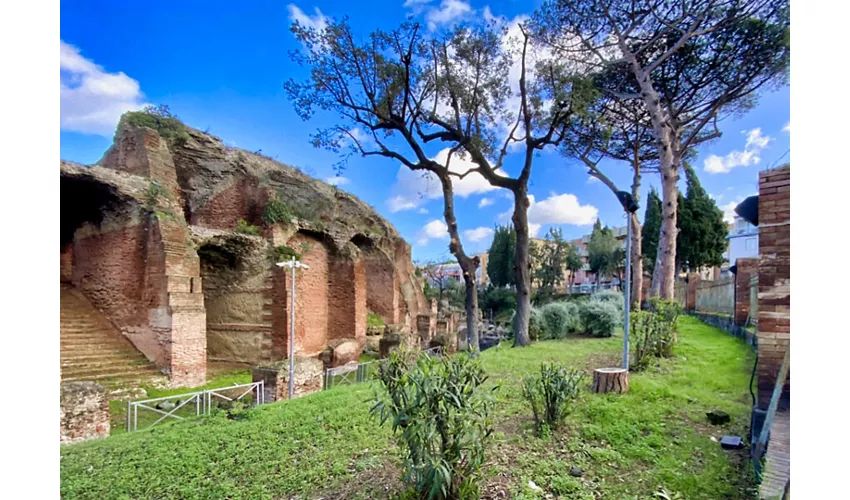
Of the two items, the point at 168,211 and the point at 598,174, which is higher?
the point at 598,174

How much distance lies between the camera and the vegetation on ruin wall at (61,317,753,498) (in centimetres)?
218

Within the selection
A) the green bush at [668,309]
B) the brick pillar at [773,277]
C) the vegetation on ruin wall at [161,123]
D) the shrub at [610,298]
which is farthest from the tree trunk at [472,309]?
the vegetation on ruin wall at [161,123]

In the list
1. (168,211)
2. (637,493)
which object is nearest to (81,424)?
(168,211)

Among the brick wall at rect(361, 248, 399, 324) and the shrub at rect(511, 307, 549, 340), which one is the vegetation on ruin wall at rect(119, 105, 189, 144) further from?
the shrub at rect(511, 307, 549, 340)

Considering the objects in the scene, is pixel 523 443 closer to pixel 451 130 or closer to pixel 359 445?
pixel 359 445

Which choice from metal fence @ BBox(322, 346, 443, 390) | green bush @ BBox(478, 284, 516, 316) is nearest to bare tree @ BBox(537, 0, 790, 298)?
metal fence @ BBox(322, 346, 443, 390)

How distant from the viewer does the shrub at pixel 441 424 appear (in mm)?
1730

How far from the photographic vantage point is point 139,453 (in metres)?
3.16

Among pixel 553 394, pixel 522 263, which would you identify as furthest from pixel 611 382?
pixel 522 263

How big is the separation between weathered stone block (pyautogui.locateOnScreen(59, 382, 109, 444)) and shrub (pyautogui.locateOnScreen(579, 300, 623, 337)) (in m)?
8.62

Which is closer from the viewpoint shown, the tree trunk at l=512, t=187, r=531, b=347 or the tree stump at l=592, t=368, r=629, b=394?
the tree stump at l=592, t=368, r=629, b=394

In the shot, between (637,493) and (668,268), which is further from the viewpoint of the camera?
(668,268)

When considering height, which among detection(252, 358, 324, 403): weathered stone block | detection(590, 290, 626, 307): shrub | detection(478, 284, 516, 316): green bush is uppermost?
detection(590, 290, 626, 307): shrub
